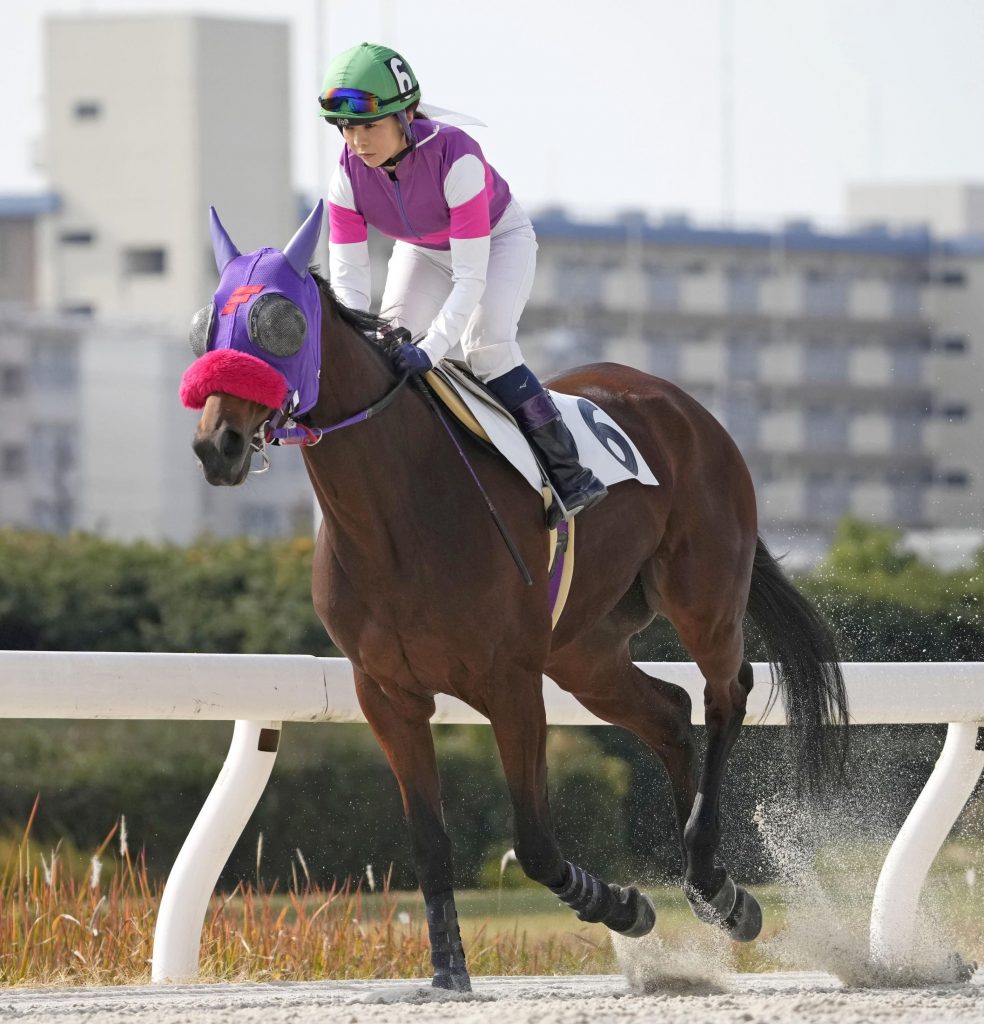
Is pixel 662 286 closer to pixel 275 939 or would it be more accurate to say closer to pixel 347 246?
pixel 275 939

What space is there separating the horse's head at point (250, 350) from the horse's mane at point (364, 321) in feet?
0.40

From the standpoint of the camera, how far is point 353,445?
4770 millimetres

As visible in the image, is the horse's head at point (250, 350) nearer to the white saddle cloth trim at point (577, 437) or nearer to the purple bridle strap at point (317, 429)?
the purple bridle strap at point (317, 429)

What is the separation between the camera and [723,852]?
24.6 ft

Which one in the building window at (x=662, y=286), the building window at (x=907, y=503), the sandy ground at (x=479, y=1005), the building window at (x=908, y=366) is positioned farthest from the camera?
the building window at (x=908, y=366)

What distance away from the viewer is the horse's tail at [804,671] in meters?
6.20

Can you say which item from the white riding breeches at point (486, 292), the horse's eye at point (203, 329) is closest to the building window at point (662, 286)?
the white riding breeches at point (486, 292)

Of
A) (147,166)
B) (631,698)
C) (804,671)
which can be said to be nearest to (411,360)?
(631,698)

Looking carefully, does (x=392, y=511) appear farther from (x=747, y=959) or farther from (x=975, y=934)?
(x=975, y=934)

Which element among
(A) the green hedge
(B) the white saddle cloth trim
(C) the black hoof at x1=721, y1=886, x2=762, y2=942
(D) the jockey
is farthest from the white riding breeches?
(A) the green hedge

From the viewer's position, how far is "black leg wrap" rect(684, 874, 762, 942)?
19.0ft

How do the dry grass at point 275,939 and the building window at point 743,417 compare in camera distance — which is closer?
the dry grass at point 275,939

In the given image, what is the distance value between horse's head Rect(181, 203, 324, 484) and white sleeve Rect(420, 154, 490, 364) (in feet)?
1.36

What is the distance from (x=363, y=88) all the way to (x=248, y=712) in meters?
1.80
